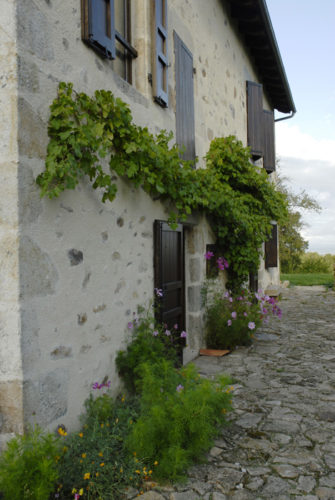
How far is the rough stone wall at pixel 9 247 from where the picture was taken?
208cm

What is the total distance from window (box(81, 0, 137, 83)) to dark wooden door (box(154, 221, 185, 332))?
1510 mm

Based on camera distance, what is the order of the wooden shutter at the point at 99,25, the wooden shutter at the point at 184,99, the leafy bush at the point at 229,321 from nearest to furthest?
the wooden shutter at the point at 99,25, the wooden shutter at the point at 184,99, the leafy bush at the point at 229,321

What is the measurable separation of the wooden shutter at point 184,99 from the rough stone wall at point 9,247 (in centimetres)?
256

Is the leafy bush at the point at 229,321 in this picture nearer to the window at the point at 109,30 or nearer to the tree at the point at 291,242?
the window at the point at 109,30

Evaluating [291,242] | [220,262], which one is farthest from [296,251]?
[220,262]

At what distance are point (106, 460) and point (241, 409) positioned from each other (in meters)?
1.34

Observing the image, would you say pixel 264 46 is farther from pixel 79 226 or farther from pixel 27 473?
pixel 27 473

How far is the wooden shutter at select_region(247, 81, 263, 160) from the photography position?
318 inches

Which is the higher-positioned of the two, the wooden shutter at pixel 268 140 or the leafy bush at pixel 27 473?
the wooden shutter at pixel 268 140

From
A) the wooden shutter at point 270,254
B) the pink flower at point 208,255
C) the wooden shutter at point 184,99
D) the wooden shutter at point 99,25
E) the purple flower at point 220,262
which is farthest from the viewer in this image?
the wooden shutter at point 270,254

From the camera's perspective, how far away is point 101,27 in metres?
2.82

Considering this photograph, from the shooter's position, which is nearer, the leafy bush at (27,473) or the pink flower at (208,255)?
the leafy bush at (27,473)

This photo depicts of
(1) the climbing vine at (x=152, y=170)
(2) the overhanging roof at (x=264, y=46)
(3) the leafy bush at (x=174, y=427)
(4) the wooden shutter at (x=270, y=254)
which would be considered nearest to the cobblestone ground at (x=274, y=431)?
(3) the leafy bush at (x=174, y=427)

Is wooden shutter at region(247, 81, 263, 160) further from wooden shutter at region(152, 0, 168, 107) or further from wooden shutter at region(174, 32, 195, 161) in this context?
wooden shutter at region(152, 0, 168, 107)
